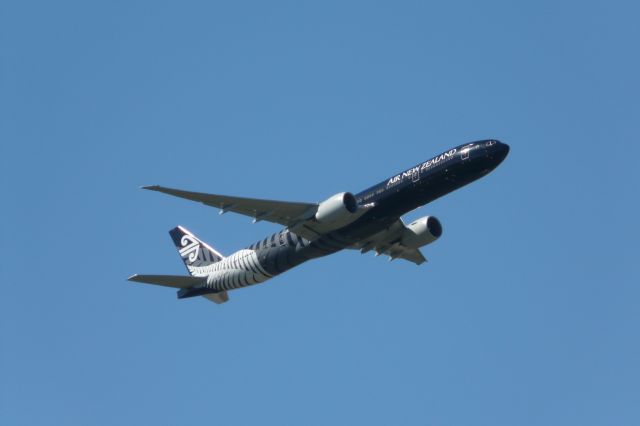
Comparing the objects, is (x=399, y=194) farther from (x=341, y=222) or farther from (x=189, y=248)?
(x=189, y=248)

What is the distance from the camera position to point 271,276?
6869cm

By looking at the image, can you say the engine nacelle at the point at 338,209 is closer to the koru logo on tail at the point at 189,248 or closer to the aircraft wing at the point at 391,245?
the aircraft wing at the point at 391,245

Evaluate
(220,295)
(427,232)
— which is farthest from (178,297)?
(427,232)

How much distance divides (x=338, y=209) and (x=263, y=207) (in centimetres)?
447


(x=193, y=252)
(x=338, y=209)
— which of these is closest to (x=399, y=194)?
(x=338, y=209)

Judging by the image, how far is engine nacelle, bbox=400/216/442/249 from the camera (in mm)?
69562

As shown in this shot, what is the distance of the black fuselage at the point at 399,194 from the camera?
61438mm

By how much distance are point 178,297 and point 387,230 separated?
1446 cm

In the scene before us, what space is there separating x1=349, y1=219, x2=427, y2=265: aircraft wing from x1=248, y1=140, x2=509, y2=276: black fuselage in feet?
11.4

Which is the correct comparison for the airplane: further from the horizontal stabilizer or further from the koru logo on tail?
the koru logo on tail

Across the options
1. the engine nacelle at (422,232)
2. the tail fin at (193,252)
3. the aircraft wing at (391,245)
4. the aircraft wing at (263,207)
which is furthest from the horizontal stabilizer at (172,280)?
the engine nacelle at (422,232)

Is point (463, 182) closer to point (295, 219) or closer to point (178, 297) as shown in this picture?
point (295, 219)

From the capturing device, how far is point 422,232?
69562 millimetres

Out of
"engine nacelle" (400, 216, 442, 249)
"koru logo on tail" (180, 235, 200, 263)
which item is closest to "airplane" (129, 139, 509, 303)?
"engine nacelle" (400, 216, 442, 249)
